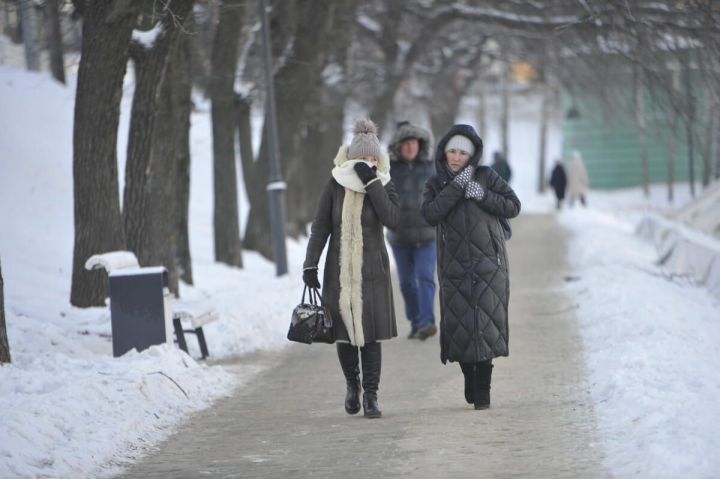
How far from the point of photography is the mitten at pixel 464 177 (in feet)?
26.8

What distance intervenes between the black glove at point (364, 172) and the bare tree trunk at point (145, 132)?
4.44 meters

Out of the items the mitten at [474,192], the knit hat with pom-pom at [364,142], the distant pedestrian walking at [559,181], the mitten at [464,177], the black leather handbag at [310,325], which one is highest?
the knit hat with pom-pom at [364,142]

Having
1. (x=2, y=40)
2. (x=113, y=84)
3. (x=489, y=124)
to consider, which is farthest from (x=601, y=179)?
(x=113, y=84)

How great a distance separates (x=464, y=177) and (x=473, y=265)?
1.90 ft

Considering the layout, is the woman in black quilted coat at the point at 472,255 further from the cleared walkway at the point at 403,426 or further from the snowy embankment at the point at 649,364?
the snowy embankment at the point at 649,364

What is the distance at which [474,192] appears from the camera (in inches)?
321

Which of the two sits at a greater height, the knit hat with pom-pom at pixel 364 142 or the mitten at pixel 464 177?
the knit hat with pom-pom at pixel 364 142

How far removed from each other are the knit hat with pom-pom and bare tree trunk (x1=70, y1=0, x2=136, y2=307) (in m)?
4.08

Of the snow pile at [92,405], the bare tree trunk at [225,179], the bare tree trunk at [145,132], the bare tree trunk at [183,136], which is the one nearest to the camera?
the snow pile at [92,405]

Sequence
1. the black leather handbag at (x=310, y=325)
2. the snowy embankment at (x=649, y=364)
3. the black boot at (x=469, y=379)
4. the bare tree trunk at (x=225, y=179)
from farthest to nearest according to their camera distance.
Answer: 1. the bare tree trunk at (x=225, y=179)
2. the black boot at (x=469, y=379)
3. the black leather handbag at (x=310, y=325)
4. the snowy embankment at (x=649, y=364)

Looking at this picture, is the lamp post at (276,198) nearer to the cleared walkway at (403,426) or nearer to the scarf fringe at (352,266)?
the cleared walkway at (403,426)

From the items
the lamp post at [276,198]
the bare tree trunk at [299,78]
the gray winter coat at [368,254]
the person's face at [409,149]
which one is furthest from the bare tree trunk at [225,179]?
the gray winter coat at [368,254]

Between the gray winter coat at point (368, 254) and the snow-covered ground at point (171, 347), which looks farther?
the gray winter coat at point (368, 254)

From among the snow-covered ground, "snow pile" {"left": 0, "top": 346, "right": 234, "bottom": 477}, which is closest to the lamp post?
the snow-covered ground
